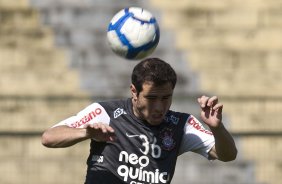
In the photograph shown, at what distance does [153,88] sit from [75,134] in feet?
1.79

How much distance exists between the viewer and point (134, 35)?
228 inches

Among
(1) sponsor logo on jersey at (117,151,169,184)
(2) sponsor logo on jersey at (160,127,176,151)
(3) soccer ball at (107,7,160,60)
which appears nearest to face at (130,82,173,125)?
(2) sponsor logo on jersey at (160,127,176,151)

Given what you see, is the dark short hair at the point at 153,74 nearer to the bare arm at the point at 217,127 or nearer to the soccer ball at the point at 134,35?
the bare arm at the point at 217,127

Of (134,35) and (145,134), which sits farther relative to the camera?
(134,35)

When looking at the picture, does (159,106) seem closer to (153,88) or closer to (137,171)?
(153,88)

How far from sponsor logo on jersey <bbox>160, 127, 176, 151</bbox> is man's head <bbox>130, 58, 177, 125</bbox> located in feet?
0.48

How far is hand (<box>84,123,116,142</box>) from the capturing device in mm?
4309

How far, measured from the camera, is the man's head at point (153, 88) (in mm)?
4742

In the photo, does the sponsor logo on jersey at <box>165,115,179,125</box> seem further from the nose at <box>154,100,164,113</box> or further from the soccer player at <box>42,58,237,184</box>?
the nose at <box>154,100,164,113</box>

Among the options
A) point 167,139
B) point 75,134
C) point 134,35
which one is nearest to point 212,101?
point 167,139

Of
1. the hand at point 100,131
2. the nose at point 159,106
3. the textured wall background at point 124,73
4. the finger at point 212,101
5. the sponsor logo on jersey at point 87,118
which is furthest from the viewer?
the textured wall background at point 124,73

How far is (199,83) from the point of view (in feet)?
32.5

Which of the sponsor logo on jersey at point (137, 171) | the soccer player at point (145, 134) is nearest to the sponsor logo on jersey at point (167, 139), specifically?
the soccer player at point (145, 134)

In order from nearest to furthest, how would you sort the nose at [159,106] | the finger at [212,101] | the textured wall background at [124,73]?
the finger at [212,101]
the nose at [159,106]
the textured wall background at [124,73]
